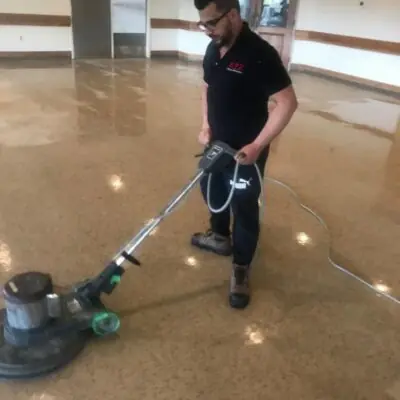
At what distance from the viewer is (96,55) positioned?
9.48 meters

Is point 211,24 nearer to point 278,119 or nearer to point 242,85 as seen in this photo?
point 242,85

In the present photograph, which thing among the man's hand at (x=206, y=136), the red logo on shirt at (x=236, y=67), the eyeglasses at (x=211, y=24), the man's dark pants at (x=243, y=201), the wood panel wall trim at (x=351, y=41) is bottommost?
the man's dark pants at (x=243, y=201)

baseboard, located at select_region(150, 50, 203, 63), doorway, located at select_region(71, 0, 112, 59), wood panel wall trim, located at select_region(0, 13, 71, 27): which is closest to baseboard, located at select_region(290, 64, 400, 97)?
baseboard, located at select_region(150, 50, 203, 63)

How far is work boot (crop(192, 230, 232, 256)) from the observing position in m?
2.51

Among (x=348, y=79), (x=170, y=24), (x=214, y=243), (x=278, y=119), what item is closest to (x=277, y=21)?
(x=348, y=79)

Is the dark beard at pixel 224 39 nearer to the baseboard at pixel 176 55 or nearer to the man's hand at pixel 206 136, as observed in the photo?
the man's hand at pixel 206 136

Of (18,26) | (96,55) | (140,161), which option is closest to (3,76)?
(18,26)

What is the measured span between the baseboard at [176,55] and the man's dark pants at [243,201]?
8.22 meters

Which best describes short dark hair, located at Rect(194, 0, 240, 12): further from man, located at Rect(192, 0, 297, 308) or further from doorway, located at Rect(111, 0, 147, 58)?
doorway, located at Rect(111, 0, 147, 58)

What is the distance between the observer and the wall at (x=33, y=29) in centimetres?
860

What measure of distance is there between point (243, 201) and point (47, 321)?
921 millimetres

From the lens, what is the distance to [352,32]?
7852 millimetres

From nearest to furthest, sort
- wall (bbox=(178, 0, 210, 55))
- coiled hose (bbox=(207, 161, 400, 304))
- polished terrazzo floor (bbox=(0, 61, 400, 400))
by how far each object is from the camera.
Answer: polished terrazzo floor (bbox=(0, 61, 400, 400))
coiled hose (bbox=(207, 161, 400, 304))
wall (bbox=(178, 0, 210, 55))

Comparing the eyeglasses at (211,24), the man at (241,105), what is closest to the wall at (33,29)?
the man at (241,105)
